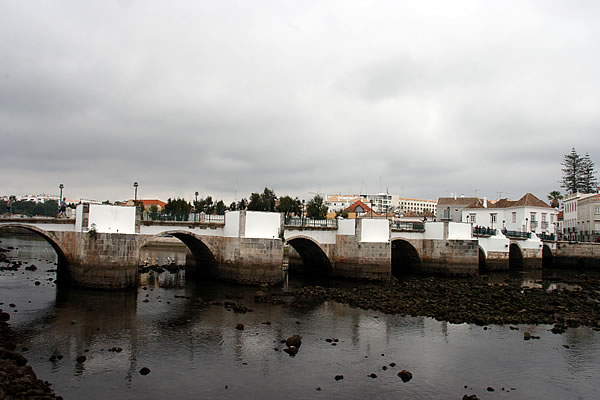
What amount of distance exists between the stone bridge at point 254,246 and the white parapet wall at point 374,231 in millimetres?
74

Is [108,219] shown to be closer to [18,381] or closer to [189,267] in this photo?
[189,267]

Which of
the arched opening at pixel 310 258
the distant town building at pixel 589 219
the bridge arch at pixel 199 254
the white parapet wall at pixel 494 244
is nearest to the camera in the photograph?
the bridge arch at pixel 199 254

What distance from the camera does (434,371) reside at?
14305mm

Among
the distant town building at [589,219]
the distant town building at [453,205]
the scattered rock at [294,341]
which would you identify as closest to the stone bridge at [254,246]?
the scattered rock at [294,341]

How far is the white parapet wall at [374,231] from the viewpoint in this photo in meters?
32.8

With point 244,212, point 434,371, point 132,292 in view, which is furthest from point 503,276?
point 132,292

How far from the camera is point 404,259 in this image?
40.7 metres

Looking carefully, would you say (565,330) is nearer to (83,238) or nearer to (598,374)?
(598,374)

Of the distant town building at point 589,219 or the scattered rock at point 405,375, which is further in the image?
the distant town building at point 589,219

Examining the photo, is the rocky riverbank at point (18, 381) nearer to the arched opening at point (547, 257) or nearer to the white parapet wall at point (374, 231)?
the white parapet wall at point (374, 231)

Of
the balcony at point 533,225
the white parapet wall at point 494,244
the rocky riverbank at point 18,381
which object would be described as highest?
the balcony at point 533,225

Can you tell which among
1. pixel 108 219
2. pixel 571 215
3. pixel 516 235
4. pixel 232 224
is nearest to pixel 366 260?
pixel 232 224

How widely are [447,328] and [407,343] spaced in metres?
3.56

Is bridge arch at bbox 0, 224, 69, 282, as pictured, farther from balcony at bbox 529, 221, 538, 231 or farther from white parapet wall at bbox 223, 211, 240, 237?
balcony at bbox 529, 221, 538, 231
